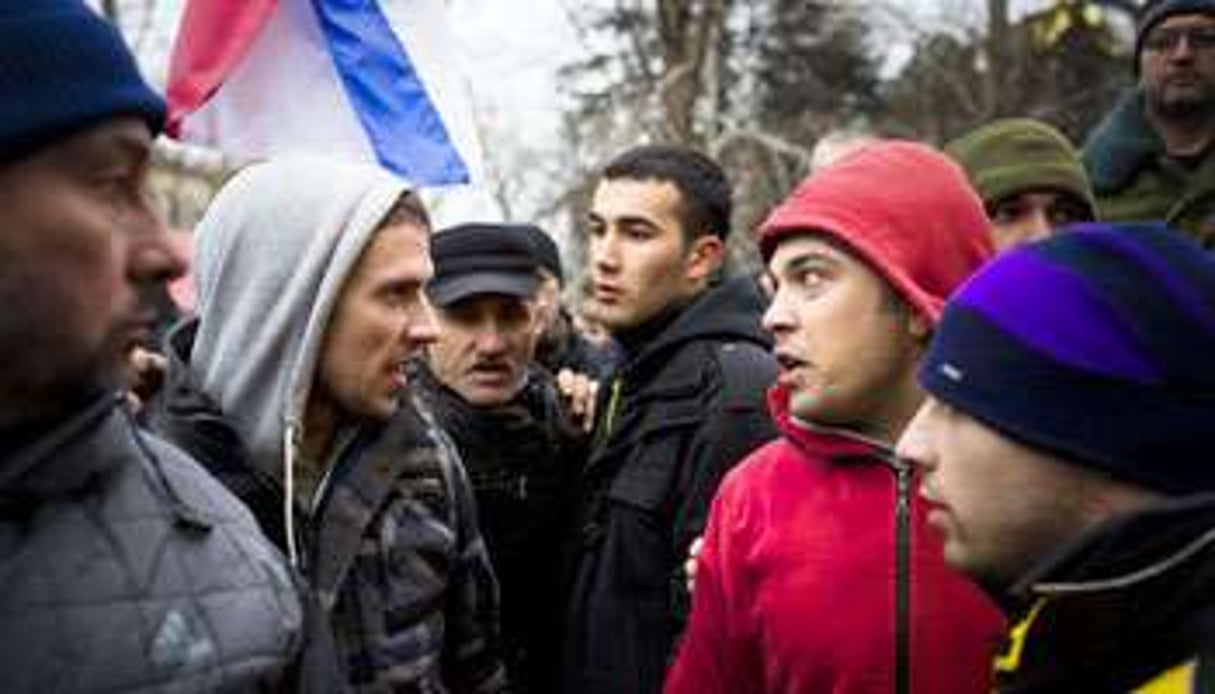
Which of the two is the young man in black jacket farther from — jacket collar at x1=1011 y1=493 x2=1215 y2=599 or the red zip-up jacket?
jacket collar at x1=1011 y1=493 x2=1215 y2=599

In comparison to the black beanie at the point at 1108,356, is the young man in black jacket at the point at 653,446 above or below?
below

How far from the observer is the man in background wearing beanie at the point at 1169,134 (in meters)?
4.67

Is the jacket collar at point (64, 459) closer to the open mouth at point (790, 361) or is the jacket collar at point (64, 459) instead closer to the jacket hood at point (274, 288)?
the jacket hood at point (274, 288)

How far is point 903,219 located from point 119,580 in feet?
5.40

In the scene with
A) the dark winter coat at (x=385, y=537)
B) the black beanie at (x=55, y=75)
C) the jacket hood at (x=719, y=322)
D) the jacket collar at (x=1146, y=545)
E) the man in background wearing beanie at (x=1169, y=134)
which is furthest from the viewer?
the man in background wearing beanie at (x=1169, y=134)

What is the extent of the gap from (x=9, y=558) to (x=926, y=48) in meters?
28.8

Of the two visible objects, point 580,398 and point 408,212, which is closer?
point 408,212

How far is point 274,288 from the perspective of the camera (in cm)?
277

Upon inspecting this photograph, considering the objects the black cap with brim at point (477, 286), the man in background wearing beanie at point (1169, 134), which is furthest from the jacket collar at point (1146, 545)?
the man in background wearing beanie at point (1169, 134)

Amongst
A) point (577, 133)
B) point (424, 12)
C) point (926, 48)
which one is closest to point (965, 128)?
point (926, 48)

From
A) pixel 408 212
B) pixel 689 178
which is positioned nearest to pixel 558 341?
pixel 689 178

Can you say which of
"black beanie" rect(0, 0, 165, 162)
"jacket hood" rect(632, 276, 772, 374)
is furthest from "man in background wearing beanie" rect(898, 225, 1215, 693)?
"jacket hood" rect(632, 276, 772, 374)

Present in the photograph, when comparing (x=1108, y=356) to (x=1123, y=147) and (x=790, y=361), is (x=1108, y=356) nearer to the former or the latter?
(x=790, y=361)

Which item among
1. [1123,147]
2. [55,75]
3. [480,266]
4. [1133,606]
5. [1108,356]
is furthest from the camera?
[1123,147]
